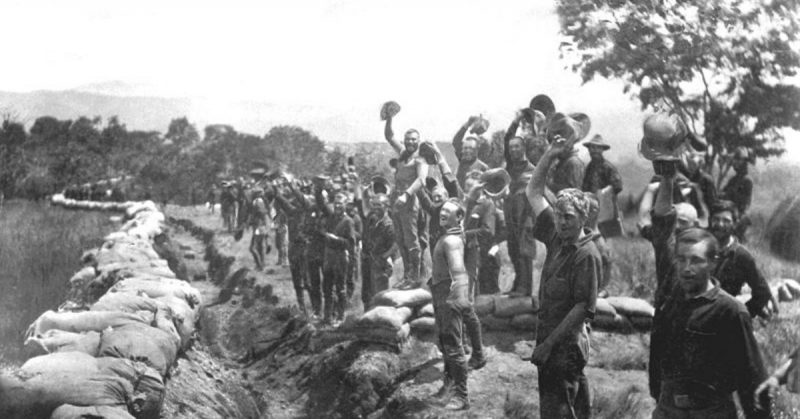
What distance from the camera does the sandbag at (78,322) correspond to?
20.0 ft

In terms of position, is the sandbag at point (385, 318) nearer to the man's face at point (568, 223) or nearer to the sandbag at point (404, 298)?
the sandbag at point (404, 298)

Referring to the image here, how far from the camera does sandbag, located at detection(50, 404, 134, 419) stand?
446 cm

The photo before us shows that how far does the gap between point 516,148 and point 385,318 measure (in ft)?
6.24

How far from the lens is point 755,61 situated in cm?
804

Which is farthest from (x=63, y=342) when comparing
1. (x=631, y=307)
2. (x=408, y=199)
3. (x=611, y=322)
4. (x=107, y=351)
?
(x=631, y=307)

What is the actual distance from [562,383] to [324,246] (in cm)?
506

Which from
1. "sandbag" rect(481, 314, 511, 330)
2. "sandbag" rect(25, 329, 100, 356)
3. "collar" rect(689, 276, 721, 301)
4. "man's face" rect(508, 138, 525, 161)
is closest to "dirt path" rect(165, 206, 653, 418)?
"sandbag" rect(481, 314, 511, 330)

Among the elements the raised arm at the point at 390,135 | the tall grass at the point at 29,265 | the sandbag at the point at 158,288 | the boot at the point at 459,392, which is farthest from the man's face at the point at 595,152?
the tall grass at the point at 29,265

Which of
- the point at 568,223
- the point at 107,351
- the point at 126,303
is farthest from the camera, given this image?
the point at 126,303

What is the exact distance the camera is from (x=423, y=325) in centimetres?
744

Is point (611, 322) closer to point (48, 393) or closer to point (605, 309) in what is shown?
point (605, 309)

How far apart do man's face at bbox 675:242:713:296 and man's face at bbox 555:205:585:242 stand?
0.85m

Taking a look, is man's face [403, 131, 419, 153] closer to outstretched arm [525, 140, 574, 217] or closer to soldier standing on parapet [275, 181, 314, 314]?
soldier standing on parapet [275, 181, 314, 314]

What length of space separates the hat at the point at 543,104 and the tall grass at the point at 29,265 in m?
4.71
